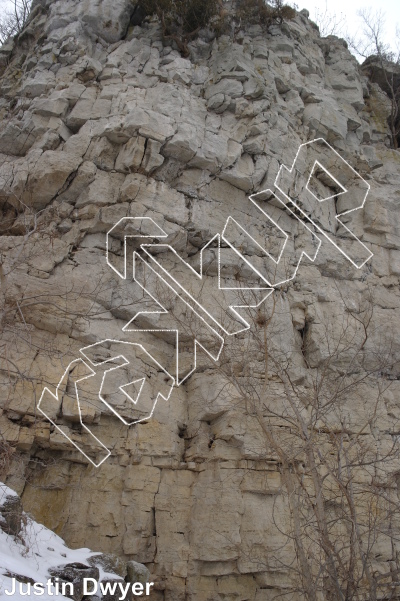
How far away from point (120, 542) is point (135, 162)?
539 cm

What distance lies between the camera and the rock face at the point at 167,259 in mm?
6215

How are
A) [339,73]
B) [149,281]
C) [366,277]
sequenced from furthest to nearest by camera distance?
[339,73], [366,277], [149,281]

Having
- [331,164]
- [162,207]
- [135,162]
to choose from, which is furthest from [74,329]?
[331,164]

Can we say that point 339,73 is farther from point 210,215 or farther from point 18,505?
point 18,505

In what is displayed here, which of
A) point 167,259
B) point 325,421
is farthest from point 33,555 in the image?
point 167,259

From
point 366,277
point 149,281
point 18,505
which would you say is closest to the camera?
point 18,505

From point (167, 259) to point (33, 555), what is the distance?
4.57m

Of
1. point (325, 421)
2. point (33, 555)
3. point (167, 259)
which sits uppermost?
point (167, 259)

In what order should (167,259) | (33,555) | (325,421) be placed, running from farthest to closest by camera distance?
(167,259) → (325,421) → (33,555)

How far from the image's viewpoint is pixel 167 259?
26.0ft

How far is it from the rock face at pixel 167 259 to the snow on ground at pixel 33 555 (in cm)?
76

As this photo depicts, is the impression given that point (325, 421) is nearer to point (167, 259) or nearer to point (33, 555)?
point (167, 259)

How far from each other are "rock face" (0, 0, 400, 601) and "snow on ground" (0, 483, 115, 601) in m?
0.76

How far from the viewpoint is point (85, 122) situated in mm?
8625
